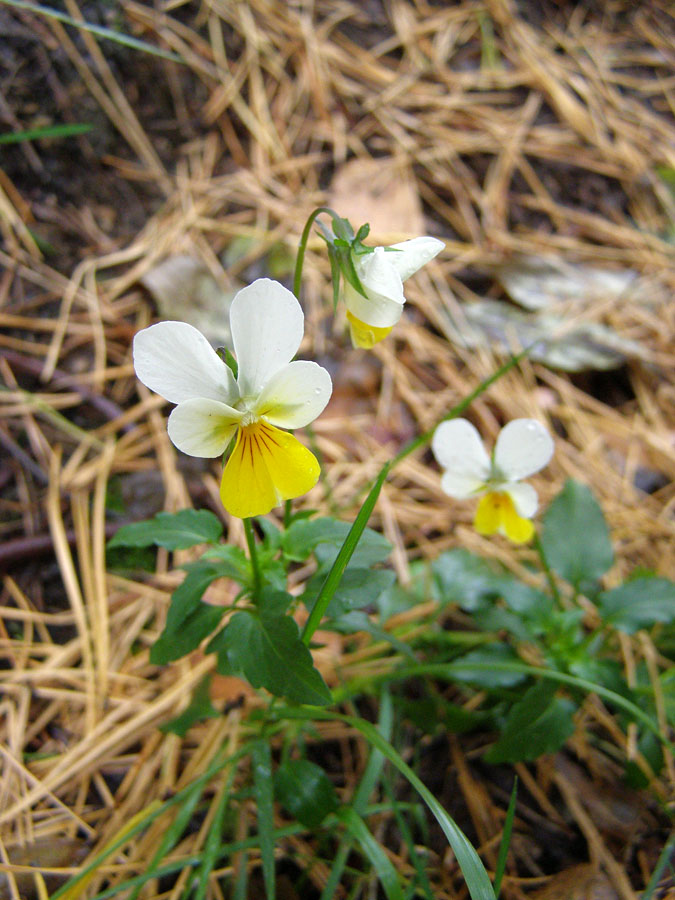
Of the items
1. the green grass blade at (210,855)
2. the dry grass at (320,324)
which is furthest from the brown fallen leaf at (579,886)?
the green grass blade at (210,855)

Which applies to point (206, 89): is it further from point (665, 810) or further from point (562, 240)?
point (665, 810)

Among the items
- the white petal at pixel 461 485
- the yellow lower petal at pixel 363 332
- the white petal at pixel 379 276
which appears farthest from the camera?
the white petal at pixel 461 485

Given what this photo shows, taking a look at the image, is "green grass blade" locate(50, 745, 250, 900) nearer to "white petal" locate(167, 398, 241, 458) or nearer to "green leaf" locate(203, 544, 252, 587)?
"green leaf" locate(203, 544, 252, 587)

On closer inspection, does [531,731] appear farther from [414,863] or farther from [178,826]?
[178,826]

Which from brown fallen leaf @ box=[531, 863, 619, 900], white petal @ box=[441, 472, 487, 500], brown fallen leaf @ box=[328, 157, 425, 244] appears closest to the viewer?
brown fallen leaf @ box=[531, 863, 619, 900]

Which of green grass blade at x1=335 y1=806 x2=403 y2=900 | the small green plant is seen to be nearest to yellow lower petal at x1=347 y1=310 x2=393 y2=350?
the small green plant

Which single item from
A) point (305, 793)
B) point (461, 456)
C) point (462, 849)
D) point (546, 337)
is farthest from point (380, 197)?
point (462, 849)

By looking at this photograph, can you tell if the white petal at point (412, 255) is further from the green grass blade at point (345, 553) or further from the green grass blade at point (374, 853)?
the green grass blade at point (374, 853)
